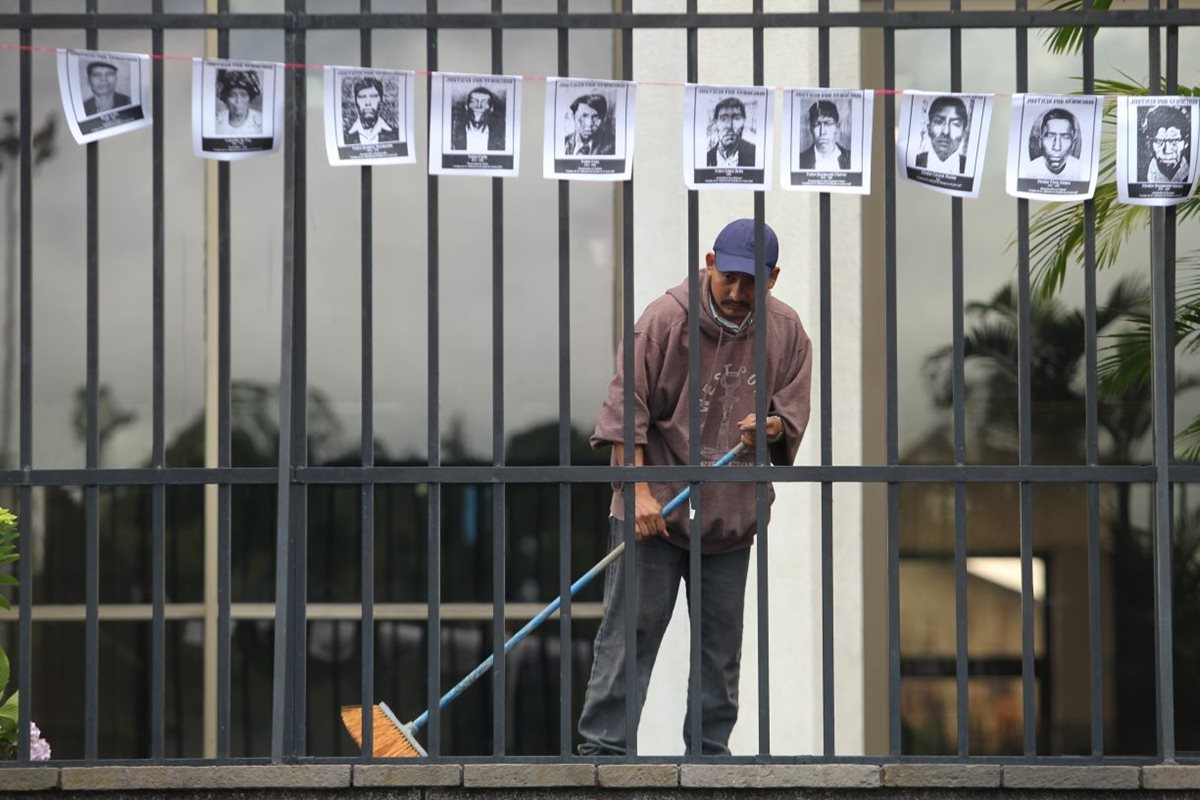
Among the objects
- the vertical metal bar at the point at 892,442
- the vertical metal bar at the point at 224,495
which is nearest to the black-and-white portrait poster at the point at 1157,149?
the vertical metal bar at the point at 892,442

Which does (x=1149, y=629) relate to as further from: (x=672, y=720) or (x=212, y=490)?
(x=212, y=490)

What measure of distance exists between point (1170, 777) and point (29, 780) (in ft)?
9.03

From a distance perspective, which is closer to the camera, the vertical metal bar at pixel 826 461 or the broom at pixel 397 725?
the vertical metal bar at pixel 826 461

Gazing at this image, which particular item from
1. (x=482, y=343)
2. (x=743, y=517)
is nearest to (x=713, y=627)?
(x=743, y=517)

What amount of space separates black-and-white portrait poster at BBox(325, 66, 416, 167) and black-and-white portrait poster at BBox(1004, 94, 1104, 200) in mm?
1493

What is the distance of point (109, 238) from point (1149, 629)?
4.39 m

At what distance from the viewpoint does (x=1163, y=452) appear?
4.26 meters

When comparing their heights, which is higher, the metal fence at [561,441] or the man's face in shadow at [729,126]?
the man's face in shadow at [729,126]

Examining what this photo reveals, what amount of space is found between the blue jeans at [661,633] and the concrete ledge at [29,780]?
1.38 m

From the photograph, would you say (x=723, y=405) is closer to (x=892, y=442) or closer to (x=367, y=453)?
(x=892, y=442)

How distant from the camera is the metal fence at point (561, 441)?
13.8 ft

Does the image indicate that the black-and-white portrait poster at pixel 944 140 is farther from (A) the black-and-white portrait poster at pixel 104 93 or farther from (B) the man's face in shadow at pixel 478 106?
(A) the black-and-white portrait poster at pixel 104 93

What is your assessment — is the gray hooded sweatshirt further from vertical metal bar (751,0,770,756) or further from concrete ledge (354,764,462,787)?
concrete ledge (354,764,462,787)

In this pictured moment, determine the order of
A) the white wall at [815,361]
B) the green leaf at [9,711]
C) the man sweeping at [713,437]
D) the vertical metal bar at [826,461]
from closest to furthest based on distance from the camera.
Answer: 1. the vertical metal bar at [826,461]
2. the green leaf at [9,711]
3. the man sweeping at [713,437]
4. the white wall at [815,361]
